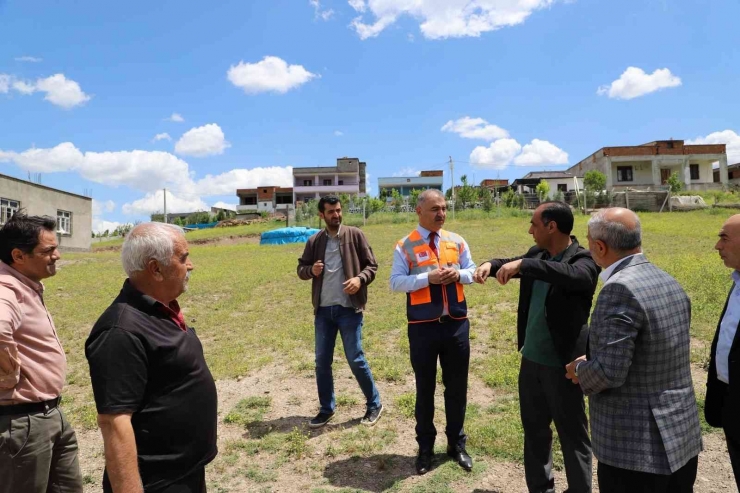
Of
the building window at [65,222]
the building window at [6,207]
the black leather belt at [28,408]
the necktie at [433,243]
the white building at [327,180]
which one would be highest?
the white building at [327,180]

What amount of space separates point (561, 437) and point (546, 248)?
1.21 metres

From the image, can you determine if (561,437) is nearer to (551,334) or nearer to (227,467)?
(551,334)

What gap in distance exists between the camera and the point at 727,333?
2.39m

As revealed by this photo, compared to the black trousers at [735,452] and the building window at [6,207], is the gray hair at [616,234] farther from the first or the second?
the building window at [6,207]

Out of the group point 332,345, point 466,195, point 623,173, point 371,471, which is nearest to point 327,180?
point 466,195

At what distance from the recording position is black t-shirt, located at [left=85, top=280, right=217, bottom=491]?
1.66 metres

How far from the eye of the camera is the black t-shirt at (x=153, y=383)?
5.46 ft

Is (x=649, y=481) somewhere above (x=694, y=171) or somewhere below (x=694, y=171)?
below

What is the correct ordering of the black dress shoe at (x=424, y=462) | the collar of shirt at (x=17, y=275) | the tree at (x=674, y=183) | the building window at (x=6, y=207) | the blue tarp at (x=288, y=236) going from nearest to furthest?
the collar of shirt at (x=17, y=275)
the black dress shoe at (x=424, y=462)
the blue tarp at (x=288, y=236)
the building window at (x=6, y=207)
the tree at (x=674, y=183)

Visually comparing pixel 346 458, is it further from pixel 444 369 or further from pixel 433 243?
pixel 433 243

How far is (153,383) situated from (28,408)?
1179 millimetres

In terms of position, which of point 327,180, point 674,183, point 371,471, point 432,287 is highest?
point 327,180

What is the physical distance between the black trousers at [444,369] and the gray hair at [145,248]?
2.16 m

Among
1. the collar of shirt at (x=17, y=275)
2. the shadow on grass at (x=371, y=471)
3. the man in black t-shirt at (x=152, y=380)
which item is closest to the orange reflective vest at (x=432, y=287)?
the shadow on grass at (x=371, y=471)
